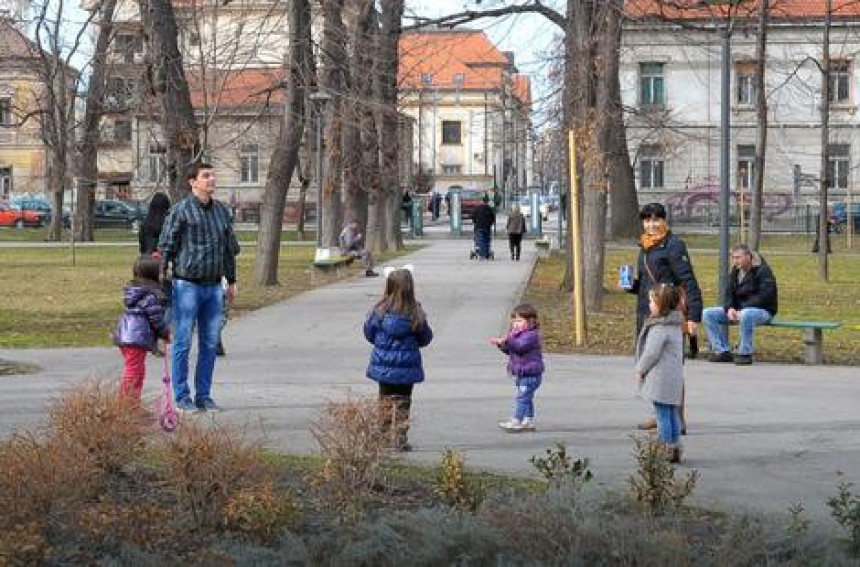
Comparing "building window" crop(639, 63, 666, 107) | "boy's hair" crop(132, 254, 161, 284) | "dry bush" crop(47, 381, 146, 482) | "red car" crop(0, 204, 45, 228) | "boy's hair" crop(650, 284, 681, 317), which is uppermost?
"building window" crop(639, 63, 666, 107)

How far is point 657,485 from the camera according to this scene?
7.21m

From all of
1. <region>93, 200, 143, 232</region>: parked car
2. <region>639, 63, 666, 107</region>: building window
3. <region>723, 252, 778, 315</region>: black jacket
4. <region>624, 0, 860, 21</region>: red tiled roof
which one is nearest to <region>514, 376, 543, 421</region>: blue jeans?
<region>723, 252, 778, 315</region>: black jacket

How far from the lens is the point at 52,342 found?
17.8 m

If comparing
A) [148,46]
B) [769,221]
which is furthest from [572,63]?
[769,221]

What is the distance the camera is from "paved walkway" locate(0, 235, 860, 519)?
9539mm

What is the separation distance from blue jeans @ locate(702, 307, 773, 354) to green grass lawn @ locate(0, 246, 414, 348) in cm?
750

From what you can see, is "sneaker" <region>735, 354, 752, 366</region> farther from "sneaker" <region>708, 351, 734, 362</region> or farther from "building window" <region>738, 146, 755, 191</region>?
"building window" <region>738, 146, 755, 191</region>

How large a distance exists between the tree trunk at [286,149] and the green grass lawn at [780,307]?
5263 mm

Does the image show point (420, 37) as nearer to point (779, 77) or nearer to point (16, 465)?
point (779, 77)

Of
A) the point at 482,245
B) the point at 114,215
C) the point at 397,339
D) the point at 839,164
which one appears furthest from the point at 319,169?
the point at 114,215

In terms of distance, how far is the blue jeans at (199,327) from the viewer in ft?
36.5

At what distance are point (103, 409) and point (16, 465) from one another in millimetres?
1039

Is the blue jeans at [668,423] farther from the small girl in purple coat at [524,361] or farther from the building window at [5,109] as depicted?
the building window at [5,109]

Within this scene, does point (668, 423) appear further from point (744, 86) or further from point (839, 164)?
point (839, 164)
